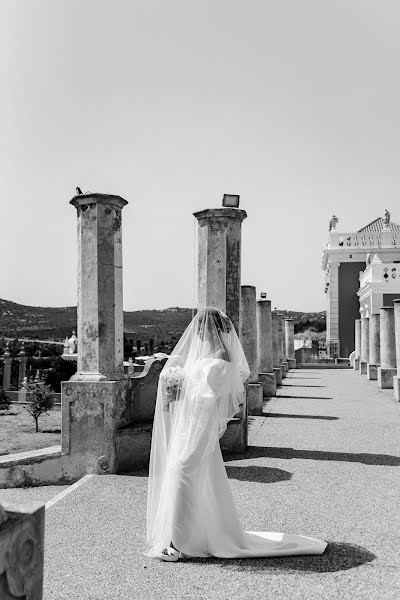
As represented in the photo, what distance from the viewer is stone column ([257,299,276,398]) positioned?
656 inches

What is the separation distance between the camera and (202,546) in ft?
14.3

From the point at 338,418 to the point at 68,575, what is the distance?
879 cm

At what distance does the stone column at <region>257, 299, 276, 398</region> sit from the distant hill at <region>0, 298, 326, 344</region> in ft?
163

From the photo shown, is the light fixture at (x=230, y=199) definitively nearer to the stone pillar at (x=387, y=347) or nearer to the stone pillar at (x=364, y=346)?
the stone pillar at (x=387, y=347)

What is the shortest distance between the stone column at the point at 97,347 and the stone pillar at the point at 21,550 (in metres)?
5.11

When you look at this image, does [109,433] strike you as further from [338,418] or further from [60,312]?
[60,312]

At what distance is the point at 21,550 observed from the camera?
2.04m

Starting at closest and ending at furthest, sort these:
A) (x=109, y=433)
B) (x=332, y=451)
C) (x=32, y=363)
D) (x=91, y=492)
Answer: (x=91, y=492) < (x=109, y=433) < (x=332, y=451) < (x=32, y=363)

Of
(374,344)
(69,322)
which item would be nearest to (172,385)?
(374,344)

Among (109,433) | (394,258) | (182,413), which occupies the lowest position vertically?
(109,433)

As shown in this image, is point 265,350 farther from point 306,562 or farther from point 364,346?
point 306,562

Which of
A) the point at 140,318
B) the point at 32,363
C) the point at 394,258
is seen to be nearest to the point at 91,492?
the point at 394,258

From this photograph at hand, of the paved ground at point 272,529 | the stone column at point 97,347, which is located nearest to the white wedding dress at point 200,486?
the paved ground at point 272,529

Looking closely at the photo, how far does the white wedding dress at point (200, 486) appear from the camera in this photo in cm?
434
